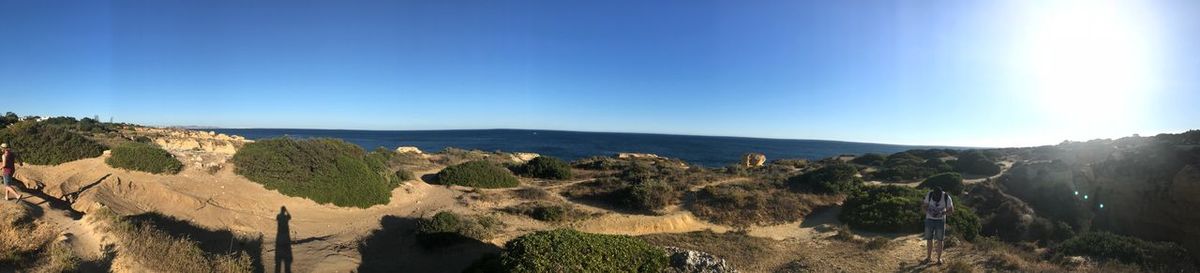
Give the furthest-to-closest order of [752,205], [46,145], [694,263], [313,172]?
1. [752,205]
2. [313,172]
3. [46,145]
4. [694,263]

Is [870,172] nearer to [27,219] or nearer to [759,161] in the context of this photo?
[759,161]

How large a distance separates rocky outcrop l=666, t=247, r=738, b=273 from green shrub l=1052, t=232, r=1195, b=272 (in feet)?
25.2

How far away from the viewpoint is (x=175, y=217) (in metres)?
13.0

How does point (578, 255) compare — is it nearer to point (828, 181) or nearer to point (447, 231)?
point (447, 231)

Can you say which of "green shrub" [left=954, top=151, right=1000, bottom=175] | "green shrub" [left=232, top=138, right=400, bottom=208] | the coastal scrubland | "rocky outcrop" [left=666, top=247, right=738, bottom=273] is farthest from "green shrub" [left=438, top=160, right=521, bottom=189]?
"green shrub" [left=954, top=151, right=1000, bottom=175]

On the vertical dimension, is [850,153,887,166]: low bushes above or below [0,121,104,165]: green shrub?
below

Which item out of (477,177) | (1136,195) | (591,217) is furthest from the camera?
(477,177)

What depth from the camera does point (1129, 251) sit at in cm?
1028

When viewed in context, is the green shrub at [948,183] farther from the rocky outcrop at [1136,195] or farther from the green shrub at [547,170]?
the green shrub at [547,170]

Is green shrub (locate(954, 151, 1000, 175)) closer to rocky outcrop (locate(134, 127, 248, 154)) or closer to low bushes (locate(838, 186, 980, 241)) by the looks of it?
low bushes (locate(838, 186, 980, 241))

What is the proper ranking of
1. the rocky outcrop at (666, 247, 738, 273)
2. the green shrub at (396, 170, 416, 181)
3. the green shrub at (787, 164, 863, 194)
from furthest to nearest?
the green shrub at (396, 170, 416, 181), the green shrub at (787, 164, 863, 194), the rocky outcrop at (666, 247, 738, 273)

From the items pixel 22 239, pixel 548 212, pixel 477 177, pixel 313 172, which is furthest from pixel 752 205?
pixel 22 239

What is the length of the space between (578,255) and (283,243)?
873 cm

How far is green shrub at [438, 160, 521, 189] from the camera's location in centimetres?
2195
